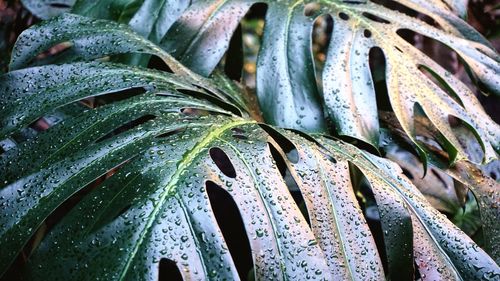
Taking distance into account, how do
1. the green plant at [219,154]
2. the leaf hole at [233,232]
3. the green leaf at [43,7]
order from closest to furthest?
the green plant at [219,154], the leaf hole at [233,232], the green leaf at [43,7]

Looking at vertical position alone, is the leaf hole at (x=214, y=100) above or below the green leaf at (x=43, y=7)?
below

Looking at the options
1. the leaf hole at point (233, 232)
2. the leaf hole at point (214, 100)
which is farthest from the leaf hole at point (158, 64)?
the leaf hole at point (233, 232)

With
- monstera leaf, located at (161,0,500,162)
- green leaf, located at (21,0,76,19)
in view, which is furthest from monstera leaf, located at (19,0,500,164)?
green leaf, located at (21,0,76,19)

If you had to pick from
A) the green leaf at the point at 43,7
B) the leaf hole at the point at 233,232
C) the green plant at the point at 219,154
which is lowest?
the leaf hole at the point at 233,232

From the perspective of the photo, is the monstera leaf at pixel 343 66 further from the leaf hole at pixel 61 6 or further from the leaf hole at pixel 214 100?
the leaf hole at pixel 61 6

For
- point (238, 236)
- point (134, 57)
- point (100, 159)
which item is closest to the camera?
point (100, 159)

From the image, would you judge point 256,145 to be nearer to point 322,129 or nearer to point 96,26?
point 322,129

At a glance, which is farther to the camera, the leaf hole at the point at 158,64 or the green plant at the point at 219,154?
the leaf hole at the point at 158,64

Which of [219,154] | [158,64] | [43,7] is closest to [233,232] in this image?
[219,154]

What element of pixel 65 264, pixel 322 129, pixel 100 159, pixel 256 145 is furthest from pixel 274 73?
pixel 65 264
